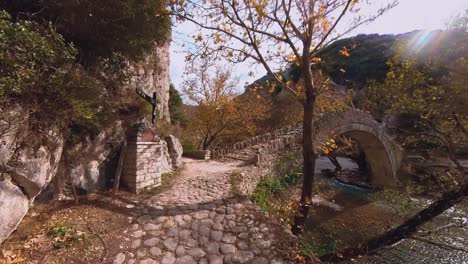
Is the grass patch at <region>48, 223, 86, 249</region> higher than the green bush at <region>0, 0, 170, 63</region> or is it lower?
lower

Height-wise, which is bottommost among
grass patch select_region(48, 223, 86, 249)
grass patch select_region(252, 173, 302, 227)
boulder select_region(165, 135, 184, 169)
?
grass patch select_region(252, 173, 302, 227)

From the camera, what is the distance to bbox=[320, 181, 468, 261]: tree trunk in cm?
357

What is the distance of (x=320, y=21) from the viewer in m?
4.40

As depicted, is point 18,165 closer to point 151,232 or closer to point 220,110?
point 151,232

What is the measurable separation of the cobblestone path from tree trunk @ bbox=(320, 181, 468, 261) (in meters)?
1.47

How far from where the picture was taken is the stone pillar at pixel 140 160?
4.84 metres

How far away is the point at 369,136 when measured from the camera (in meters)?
13.5

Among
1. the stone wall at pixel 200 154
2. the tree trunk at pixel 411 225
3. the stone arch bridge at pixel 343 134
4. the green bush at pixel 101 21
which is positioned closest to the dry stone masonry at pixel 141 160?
the green bush at pixel 101 21

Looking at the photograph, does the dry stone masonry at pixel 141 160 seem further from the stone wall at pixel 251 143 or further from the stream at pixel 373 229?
the stone wall at pixel 251 143

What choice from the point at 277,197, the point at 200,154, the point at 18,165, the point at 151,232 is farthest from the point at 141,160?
the point at 200,154

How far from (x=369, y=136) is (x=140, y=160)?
14.1 metres

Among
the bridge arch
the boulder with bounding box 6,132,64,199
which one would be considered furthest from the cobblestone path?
the bridge arch

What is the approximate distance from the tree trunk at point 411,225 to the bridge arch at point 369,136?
5938mm

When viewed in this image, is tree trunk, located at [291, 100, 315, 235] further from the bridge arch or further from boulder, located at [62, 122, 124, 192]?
the bridge arch
